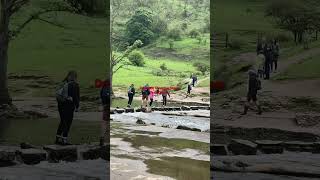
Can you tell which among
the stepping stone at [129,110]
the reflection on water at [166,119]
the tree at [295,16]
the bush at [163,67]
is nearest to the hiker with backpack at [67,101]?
the tree at [295,16]

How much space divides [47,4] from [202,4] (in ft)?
70.5

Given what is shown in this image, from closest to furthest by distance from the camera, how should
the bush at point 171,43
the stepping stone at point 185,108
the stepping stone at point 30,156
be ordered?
the stepping stone at point 30,156 → the stepping stone at point 185,108 → the bush at point 171,43

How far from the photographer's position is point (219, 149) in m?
6.95

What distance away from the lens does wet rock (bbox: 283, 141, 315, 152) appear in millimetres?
6809

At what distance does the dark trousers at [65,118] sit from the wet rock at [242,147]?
252 centimetres

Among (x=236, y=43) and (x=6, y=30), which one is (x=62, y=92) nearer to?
(x=6, y=30)

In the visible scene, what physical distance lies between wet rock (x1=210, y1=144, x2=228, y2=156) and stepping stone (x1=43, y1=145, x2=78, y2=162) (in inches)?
83.2

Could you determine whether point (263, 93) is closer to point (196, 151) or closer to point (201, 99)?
point (196, 151)

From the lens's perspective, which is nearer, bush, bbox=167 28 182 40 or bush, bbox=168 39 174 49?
bush, bbox=167 28 182 40

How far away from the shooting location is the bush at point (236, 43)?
6973 mm

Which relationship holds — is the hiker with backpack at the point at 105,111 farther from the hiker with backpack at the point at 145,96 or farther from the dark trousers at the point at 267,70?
the hiker with backpack at the point at 145,96

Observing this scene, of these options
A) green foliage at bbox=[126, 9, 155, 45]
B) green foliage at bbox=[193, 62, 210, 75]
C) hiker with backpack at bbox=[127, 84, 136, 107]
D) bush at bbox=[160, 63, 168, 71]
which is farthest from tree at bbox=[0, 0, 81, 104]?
green foliage at bbox=[126, 9, 155, 45]

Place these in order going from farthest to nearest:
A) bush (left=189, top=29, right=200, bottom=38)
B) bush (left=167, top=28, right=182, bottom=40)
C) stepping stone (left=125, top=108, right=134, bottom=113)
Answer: bush (left=167, top=28, right=182, bottom=40) → bush (left=189, top=29, right=200, bottom=38) → stepping stone (left=125, top=108, right=134, bottom=113)

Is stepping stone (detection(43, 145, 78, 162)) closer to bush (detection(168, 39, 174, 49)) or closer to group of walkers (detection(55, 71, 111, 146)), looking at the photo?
group of walkers (detection(55, 71, 111, 146))
